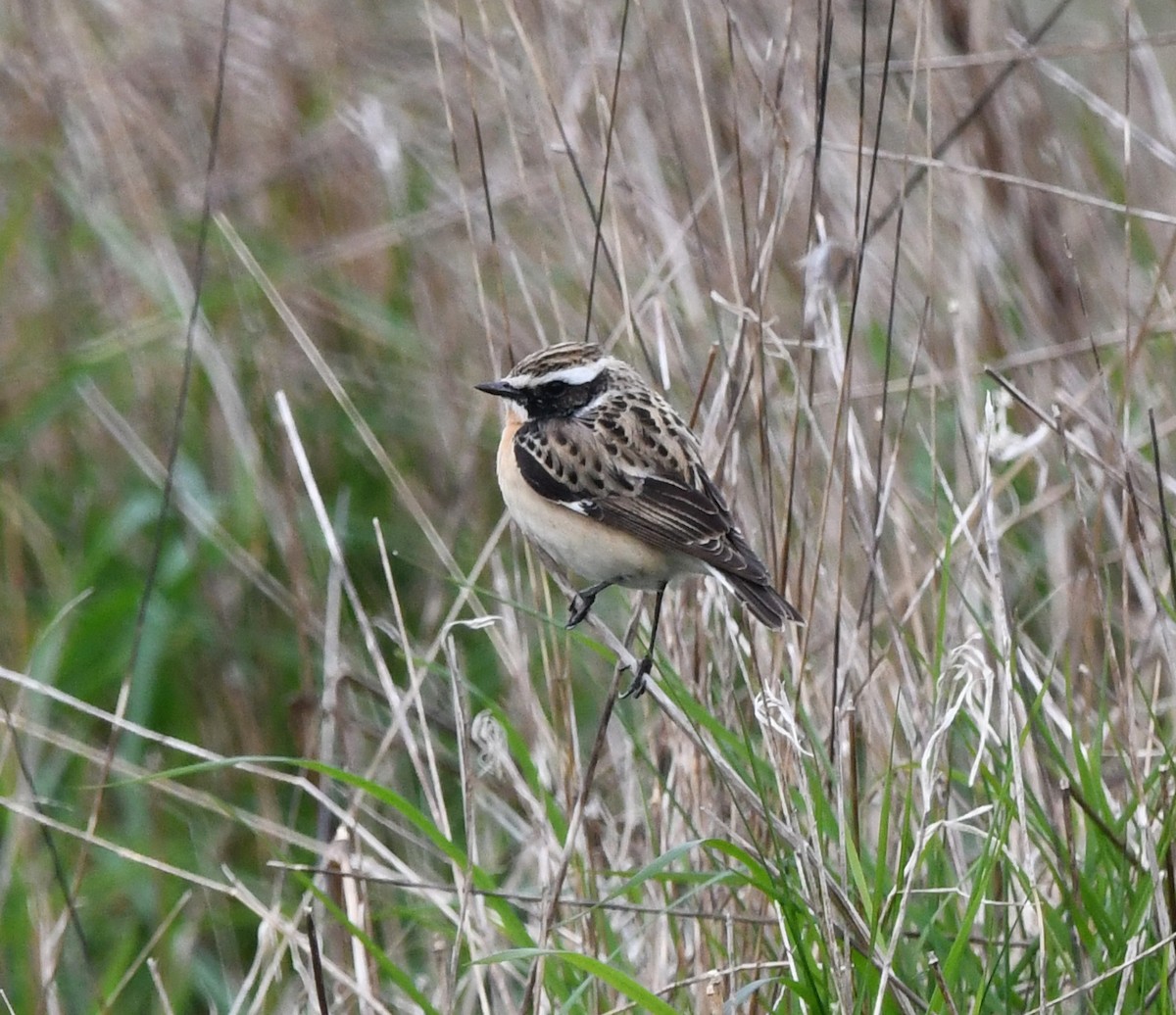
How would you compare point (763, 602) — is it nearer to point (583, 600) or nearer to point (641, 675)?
point (641, 675)

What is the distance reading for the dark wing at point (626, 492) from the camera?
12.1 feet

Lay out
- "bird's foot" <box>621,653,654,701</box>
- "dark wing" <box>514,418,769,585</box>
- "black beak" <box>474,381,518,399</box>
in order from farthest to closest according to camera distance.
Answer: "black beak" <box>474,381,518,399</box>
"dark wing" <box>514,418,769,585</box>
"bird's foot" <box>621,653,654,701</box>

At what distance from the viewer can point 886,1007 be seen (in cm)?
288

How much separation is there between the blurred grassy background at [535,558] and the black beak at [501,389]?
3.5 inches

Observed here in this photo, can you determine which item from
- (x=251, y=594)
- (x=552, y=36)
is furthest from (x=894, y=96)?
(x=251, y=594)

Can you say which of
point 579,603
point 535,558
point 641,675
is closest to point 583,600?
point 579,603

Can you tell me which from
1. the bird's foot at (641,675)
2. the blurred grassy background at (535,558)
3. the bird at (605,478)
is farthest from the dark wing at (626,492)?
the bird's foot at (641,675)

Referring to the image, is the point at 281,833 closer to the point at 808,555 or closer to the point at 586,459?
the point at 586,459

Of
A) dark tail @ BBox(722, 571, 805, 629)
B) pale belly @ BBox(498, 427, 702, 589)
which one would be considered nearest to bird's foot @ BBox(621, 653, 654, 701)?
dark tail @ BBox(722, 571, 805, 629)

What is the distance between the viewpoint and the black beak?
3955mm

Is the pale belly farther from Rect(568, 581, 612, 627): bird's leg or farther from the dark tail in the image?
the dark tail

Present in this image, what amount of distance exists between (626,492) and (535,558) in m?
0.26

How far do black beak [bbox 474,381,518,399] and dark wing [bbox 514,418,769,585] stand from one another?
0.62 feet

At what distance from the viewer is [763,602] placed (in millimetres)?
3352
